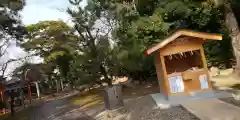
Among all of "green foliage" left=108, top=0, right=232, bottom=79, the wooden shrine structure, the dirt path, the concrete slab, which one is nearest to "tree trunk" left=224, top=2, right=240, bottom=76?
"green foliage" left=108, top=0, right=232, bottom=79

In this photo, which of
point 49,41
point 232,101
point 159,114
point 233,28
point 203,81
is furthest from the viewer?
point 49,41

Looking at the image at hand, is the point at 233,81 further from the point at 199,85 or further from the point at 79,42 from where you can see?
the point at 79,42

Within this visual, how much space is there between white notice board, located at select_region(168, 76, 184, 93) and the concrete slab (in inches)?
35.8

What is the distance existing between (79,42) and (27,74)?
1553 cm

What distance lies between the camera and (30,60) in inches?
1705

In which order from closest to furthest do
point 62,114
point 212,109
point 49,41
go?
point 212,109 < point 62,114 < point 49,41

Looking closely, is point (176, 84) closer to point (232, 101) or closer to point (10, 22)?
point (232, 101)

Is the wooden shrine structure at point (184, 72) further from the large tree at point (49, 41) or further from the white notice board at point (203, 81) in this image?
the large tree at point (49, 41)

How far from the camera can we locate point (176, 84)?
39.0ft

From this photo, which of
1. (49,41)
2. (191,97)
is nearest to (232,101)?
(191,97)

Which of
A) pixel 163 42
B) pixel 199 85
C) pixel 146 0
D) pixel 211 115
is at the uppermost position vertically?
pixel 146 0

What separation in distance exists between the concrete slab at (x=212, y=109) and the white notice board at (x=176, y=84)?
2.99 ft

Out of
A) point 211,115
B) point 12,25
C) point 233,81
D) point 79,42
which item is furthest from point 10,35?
point 211,115

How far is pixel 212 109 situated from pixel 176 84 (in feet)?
9.66
